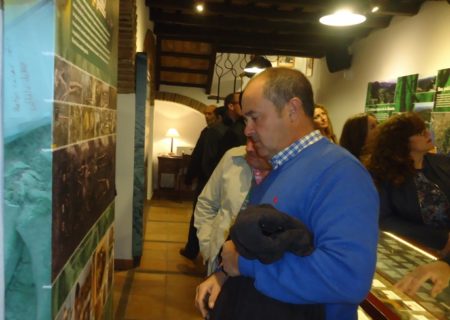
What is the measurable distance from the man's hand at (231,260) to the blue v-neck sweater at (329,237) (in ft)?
0.15

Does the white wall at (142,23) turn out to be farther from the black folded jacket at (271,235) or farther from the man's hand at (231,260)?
the black folded jacket at (271,235)

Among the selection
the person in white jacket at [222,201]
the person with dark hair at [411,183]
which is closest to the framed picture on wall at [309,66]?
the person with dark hair at [411,183]

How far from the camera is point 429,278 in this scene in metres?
1.44

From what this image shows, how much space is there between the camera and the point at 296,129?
1.13 meters

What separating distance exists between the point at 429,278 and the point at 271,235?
2.69ft

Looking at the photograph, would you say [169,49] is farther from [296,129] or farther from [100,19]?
[296,129]

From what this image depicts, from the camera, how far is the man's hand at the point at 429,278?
4.59ft

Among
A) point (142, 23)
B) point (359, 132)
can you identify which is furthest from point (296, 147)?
point (142, 23)

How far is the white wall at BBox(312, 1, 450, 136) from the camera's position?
361 centimetres

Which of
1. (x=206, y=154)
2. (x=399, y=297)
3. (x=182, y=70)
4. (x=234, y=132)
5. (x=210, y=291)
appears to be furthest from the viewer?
(x=182, y=70)

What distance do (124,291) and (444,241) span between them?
8.09ft

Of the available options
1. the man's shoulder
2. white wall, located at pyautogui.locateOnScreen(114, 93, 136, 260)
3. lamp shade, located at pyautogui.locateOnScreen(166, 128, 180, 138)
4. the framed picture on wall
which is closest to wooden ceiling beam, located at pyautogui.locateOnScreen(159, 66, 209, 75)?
lamp shade, located at pyautogui.locateOnScreen(166, 128, 180, 138)

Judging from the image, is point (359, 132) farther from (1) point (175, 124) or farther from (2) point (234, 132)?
(1) point (175, 124)

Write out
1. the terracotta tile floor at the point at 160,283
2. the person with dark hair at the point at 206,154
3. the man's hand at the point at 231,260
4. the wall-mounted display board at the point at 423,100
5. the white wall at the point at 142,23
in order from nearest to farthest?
the man's hand at the point at 231,260
the terracotta tile floor at the point at 160,283
the wall-mounted display board at the point at 423,100
the person with dark hair at the point at 206,154
the white wall at the point at 142,23
